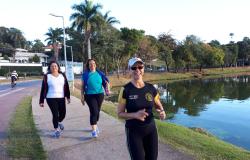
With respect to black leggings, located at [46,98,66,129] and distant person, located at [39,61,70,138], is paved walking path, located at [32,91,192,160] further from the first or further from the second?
distant person, located at [39,61,70,138]

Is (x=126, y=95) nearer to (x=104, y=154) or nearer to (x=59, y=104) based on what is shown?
(x=104, y=154)

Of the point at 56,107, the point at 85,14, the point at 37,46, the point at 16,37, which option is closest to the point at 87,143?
the point at 56,107

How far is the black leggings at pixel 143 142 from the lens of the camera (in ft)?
14.6

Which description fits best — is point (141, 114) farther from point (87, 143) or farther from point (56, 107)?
point (56, 107)

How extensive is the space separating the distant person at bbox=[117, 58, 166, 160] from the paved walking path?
2.08 meters

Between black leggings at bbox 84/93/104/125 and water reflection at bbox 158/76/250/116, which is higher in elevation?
black leggings at bbox 84/93/104/125

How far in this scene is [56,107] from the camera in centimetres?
823

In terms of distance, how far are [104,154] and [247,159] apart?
2.71m

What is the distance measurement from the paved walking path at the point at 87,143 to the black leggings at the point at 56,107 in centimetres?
45

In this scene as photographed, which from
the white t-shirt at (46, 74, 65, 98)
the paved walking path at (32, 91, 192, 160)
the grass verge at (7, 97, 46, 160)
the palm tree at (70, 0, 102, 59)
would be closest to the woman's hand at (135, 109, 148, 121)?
the paved walking path at (32, 91, 192, 160)

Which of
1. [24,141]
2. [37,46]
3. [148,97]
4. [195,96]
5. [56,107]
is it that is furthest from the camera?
[37,46]

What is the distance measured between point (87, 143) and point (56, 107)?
1.18m

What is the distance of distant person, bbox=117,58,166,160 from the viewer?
442cm

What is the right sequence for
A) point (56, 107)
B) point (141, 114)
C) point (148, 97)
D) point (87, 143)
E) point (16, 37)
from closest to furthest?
point (141, 114), point (148, 97), point (87, 143), point (56, 107), point (16, 37)
